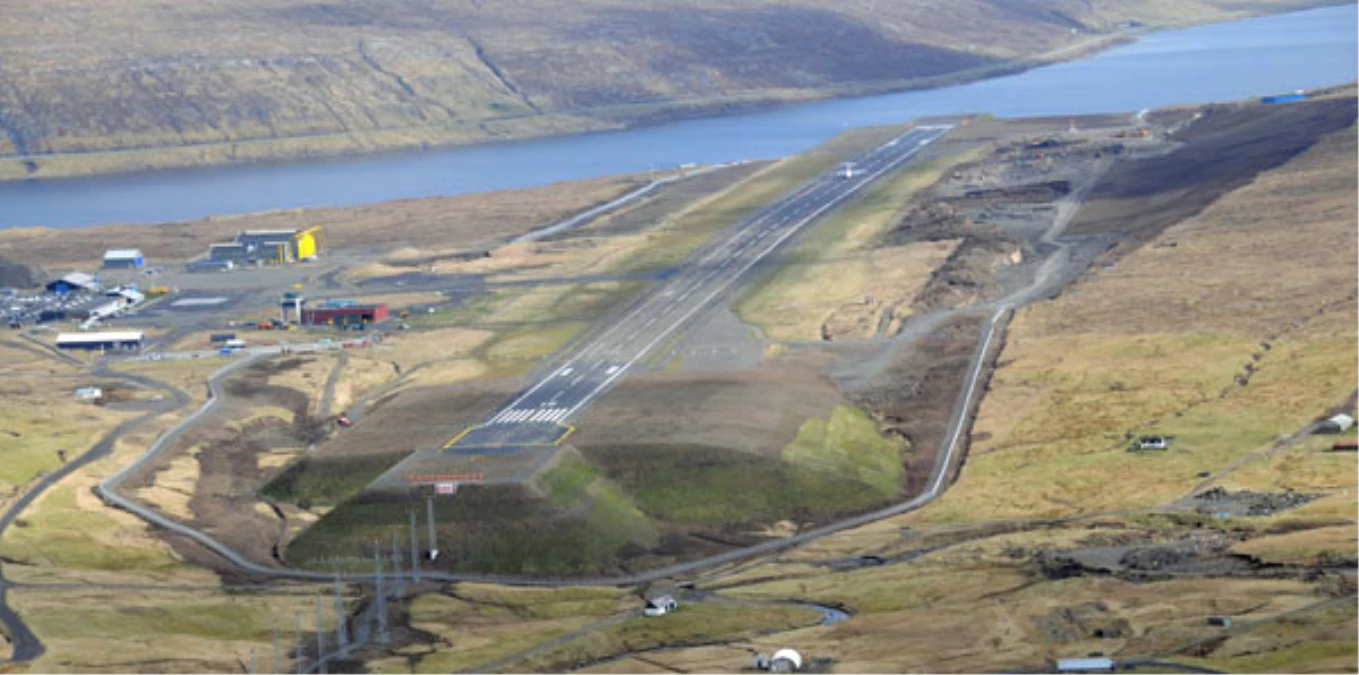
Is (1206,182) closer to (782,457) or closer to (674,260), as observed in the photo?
(674,260)

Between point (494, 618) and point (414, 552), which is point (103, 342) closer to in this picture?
point (414, 552)

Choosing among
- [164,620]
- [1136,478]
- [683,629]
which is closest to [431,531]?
[164,620]

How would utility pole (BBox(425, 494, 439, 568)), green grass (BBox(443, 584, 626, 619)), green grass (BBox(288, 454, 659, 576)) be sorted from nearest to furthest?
1. green grass (BBox(443, 584, 626, 619))
2. green grass (BBox(288, 454, 659, 576))
3. utility pole (BBox(425, 494, 439, 568))

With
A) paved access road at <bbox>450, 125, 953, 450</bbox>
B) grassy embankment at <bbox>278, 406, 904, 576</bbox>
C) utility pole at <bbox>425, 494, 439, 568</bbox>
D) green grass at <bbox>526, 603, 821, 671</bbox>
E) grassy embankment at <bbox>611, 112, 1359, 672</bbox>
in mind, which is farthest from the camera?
paved access road at <bbox>450, 125, 953, 450</bbox>

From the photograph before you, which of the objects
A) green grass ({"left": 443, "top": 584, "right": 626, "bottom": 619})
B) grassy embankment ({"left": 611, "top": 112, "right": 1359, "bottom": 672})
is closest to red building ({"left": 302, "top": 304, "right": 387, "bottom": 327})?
grassy embankment ({"left": 611, "top": 112, "right": 1359, "bottom": 672})

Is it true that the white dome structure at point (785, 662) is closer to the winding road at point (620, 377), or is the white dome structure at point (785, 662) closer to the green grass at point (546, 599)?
the green grass at point (546, 599)

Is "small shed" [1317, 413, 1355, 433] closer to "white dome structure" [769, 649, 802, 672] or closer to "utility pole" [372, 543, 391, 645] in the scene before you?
"white dome structure" [769, 649, 802, 672]
